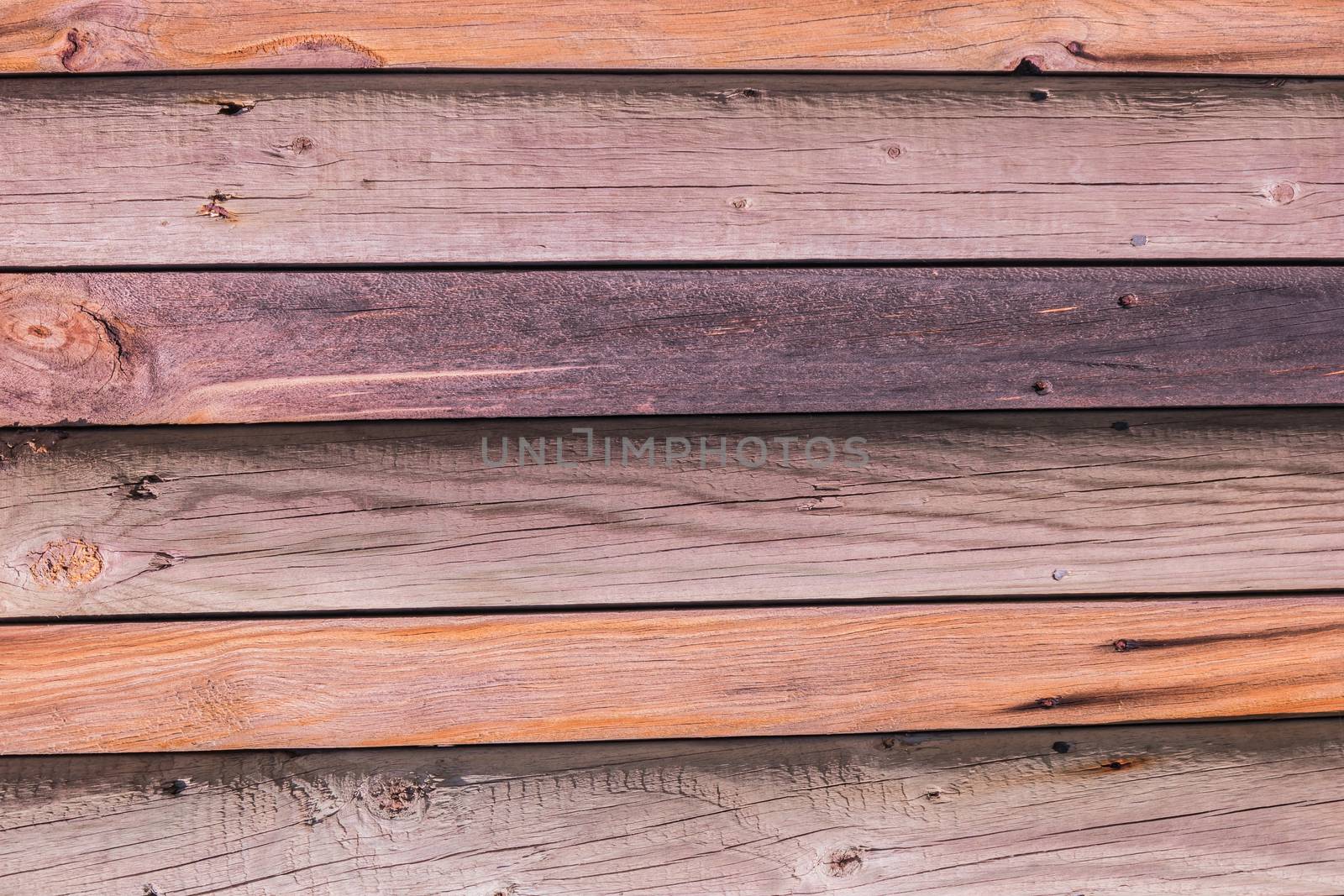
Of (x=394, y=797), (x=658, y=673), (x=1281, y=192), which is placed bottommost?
(x=394, y=797)

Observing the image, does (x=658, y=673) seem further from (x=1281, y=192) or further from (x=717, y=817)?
(x=1281, y=192)

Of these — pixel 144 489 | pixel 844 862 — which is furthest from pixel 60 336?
pixel 844 862

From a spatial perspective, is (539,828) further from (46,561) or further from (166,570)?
(46,561)

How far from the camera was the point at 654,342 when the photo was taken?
88 centimetres

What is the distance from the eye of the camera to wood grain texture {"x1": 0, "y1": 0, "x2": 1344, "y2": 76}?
0.88 metres

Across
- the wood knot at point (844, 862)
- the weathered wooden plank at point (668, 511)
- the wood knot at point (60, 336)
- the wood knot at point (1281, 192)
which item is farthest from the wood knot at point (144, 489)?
the wood knot at point (1281, 192)

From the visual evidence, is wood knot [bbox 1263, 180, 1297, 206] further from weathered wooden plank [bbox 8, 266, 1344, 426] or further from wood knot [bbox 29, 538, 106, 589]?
wood knot [bbox 29, 538, 106, 589]

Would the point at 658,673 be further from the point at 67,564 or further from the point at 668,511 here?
the point at 67,564

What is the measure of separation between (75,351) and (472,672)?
1.79 ft

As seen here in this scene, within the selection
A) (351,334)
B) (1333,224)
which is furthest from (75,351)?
(1333,224)

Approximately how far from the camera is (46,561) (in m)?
0.88

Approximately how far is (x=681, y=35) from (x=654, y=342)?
346 mm

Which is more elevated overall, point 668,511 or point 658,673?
point 668,511

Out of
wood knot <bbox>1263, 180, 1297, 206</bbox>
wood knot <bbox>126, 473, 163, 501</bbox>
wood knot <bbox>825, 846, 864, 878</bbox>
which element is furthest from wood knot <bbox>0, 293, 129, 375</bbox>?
wood knot <bbox>1263, 180, 1297, 206</bbox>
